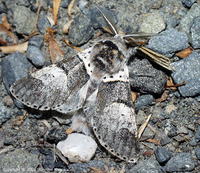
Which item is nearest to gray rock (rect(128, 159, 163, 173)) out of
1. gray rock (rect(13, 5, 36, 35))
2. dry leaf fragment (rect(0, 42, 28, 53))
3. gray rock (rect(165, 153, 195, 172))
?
gray rock (rect(165, 153, 195, 172))

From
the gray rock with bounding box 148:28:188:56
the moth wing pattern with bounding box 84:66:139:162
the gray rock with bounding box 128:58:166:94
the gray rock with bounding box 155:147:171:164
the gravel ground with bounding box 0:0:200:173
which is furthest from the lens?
the gray rock with bounding box 148:28:188:56

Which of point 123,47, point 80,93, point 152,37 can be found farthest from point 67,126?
point 152,37

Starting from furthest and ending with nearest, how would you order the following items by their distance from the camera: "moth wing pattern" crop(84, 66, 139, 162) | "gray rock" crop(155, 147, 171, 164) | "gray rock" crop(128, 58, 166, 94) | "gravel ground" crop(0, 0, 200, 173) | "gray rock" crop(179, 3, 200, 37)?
"gray rock" crop(179, 3, 200, 37) < "gray rock" crop(128, 58, 166, 94) < "gravel ground" crop(0, 0, 200, 173) < "gray rock" crop(155, 147, 171, 164) < "moth wing pattern" crop(84, 66, 139, 162)

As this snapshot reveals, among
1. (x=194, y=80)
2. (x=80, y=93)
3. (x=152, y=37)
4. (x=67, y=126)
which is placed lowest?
(x=67, y=126)

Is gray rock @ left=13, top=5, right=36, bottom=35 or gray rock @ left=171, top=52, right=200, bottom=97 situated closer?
gray rock @ left=171, top=52, right=200, bottom=97

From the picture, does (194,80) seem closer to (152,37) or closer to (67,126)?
(152,37)

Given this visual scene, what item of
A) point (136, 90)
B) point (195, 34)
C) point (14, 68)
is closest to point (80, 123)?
point (136, 90)

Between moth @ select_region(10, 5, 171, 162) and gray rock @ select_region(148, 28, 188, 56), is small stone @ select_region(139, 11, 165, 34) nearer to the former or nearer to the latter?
gray rock @ select_region(148, 28, 188, 56)
